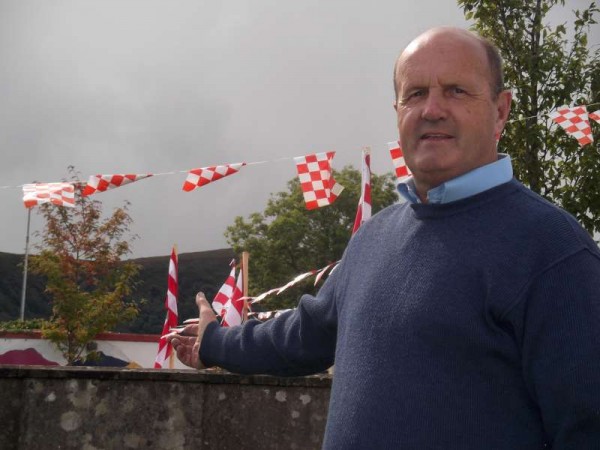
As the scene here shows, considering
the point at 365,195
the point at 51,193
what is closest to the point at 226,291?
the point at 51,193

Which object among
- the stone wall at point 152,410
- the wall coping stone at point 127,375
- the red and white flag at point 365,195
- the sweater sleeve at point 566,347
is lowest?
the stone wall at point 152,410

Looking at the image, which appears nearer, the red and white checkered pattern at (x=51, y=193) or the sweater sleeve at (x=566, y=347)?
the sweater sleeve at (x=566, y=347)

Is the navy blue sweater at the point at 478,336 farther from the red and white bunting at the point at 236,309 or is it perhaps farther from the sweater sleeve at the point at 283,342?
the red and white bunting at the point at 236,309

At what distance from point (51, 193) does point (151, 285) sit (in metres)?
41.4

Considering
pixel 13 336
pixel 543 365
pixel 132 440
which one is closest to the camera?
pixel 543 365

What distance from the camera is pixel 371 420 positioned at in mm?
1774

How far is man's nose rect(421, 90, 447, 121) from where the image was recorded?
1895 mm

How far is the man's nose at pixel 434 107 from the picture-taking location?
6.22ft

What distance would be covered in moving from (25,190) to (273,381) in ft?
25.4

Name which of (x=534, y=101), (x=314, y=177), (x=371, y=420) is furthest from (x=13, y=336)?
(x=371, y=420)

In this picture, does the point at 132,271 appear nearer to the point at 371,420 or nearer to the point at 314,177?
the point at 314,177

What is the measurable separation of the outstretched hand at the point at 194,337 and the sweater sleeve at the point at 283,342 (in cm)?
3

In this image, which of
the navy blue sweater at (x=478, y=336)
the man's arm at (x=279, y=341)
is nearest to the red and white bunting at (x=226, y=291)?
the man's arm at (x=279, y=341)

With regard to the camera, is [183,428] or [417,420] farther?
[183,428]
